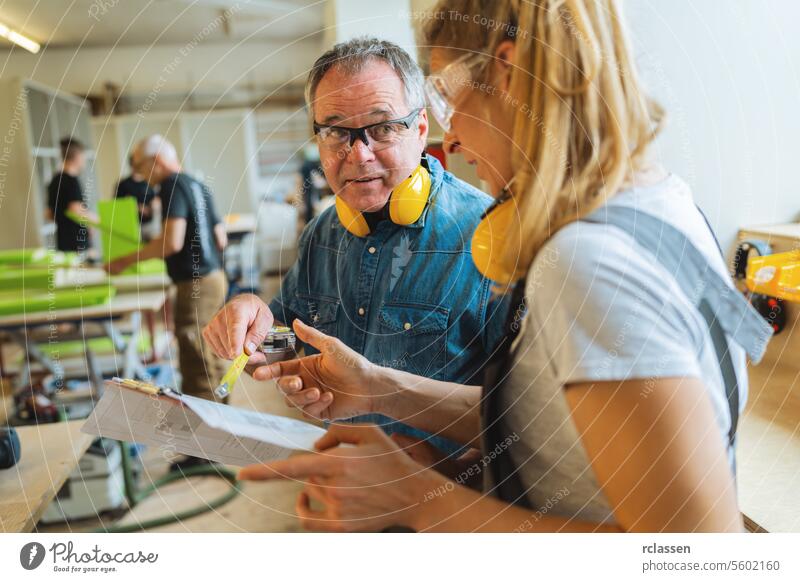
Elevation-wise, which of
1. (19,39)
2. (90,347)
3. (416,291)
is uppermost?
(19,39)

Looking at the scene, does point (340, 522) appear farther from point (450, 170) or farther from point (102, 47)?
point (102, 47)

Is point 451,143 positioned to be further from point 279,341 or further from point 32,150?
point 32,150

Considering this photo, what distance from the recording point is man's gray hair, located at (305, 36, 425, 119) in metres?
0.68

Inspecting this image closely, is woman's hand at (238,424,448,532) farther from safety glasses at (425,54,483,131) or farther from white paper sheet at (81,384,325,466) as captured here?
safety glasses at (425,54,483,131)

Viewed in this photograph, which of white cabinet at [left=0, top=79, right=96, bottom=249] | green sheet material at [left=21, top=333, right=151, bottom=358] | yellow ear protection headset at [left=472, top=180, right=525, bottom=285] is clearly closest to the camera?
yellow ear protection headset at [left=472, top=180, right=525, bottom=285]

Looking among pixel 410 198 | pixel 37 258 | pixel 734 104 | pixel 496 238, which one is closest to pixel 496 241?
pixel 496 238

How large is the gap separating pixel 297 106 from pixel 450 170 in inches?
7.0

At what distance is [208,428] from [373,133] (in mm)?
376

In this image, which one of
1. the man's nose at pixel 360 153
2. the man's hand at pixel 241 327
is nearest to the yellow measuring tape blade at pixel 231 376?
the man's hand at pixel 241 327

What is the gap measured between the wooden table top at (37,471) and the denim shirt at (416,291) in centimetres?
44

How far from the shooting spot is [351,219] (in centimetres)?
73

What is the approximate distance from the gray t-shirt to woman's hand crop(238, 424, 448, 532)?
0.15m

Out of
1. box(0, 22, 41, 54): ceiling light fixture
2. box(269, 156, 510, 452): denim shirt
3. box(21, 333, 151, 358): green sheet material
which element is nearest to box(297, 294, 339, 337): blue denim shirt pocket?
box(269, 156, 510, 452): denim shirt
